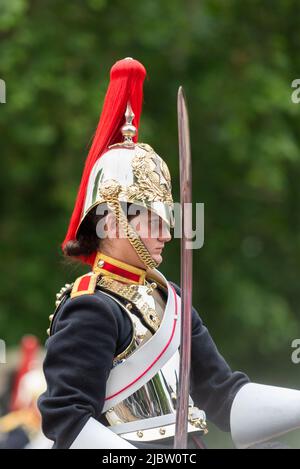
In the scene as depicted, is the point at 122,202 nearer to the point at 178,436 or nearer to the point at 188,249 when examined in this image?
the point at 188,249

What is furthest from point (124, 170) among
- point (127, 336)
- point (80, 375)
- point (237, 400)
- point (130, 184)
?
point (237, 400)

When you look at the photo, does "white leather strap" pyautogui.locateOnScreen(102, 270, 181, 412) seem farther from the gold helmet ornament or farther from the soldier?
the gold helmet ornament

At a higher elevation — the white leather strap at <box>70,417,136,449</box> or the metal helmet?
the metal helmet

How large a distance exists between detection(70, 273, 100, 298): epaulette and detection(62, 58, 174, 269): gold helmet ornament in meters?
0.13

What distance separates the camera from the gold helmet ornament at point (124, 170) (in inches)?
110

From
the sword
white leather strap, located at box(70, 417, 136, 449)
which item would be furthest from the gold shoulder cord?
white leather strap, located at box(70, 417, 136, 449)

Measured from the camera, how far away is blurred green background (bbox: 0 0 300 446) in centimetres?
866

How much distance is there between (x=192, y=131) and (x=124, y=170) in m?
6.97

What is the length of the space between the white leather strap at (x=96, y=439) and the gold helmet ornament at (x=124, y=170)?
45 centimetres

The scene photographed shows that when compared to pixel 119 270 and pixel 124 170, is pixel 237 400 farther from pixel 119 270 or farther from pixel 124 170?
pixel 124 170

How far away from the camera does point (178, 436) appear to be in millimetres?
2574

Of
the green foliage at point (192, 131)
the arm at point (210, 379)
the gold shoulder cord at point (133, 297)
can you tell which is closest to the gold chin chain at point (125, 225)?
the gold shoulder cord at point (133, 297)

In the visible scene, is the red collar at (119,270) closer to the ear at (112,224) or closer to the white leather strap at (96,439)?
the ear at (112,224)
